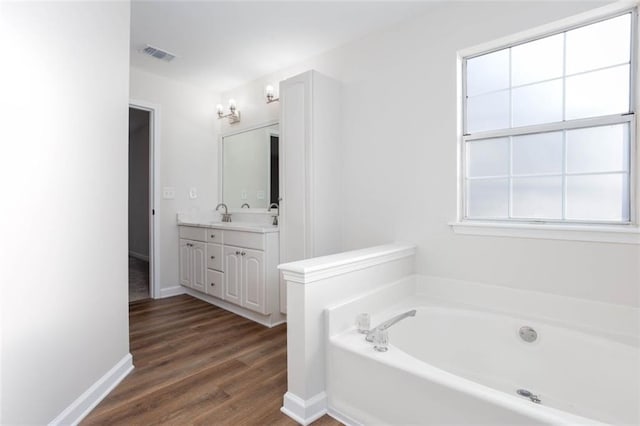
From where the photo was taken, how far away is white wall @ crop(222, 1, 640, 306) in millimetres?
1875

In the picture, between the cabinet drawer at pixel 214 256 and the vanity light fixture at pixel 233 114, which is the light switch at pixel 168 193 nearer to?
the cabinet drawer at pixel 214 256

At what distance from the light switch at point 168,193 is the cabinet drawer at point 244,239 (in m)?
0.99

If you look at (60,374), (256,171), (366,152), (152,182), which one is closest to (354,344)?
(60,374)

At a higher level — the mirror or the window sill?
the mirror

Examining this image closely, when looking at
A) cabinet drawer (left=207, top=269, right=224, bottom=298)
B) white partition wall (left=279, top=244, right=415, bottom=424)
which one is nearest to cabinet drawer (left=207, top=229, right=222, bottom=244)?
cabinet drawer (left=207, top=269, right=224, bottom=298)

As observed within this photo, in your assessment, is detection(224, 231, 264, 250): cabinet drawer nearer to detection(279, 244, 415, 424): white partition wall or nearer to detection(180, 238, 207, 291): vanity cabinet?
detection(180, 238, 207, 291): vanity cabinet

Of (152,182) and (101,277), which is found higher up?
(152,182)

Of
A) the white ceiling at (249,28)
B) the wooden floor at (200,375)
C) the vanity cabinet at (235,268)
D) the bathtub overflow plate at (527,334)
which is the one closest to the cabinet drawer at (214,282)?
the vanity cabinet at (235,268)

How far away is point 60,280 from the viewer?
61.6 inches

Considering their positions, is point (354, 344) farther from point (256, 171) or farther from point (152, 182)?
point (152, 182)

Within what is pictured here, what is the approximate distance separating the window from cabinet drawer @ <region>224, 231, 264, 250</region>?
1.62 m

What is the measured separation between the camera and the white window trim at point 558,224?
1.74 meters

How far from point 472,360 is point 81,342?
2056mm

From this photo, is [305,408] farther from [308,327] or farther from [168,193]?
[168,193]
